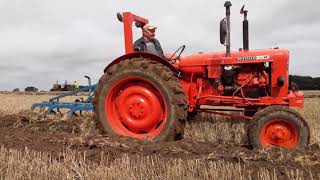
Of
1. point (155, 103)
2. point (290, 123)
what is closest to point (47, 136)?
point (155, 103)

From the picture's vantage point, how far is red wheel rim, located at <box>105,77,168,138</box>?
680 centimetres

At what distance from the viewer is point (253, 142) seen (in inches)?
243

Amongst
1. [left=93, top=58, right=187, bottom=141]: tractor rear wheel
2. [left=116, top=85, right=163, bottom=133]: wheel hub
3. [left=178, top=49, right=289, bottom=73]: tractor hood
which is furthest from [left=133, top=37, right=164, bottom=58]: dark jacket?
[left=116, top=85, right=163, bottom=133]: wheel hub

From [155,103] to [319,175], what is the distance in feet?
9.34

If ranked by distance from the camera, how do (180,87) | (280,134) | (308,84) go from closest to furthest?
1. (280,134)
2. (180,87)
3. (308,84)

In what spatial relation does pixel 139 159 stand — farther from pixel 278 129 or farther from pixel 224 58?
pixel 224 58

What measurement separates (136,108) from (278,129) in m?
2.16

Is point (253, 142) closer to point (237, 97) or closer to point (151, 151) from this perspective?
point (237, 97)

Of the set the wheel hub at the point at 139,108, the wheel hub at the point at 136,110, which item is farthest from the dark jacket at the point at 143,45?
the wheel hub at the point at 136,110

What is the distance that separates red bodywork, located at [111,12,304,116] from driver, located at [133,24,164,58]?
0.55 feet

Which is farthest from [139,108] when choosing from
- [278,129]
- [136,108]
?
[278,129]

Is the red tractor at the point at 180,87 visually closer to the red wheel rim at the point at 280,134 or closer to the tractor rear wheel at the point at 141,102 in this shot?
the tractor rear wheel at the point at 141,102

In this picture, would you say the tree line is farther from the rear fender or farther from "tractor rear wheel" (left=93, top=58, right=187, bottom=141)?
"tractor rear wheel" (left=93, top=58, right=187, bottom=141)

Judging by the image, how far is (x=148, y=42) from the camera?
24.8 feet
